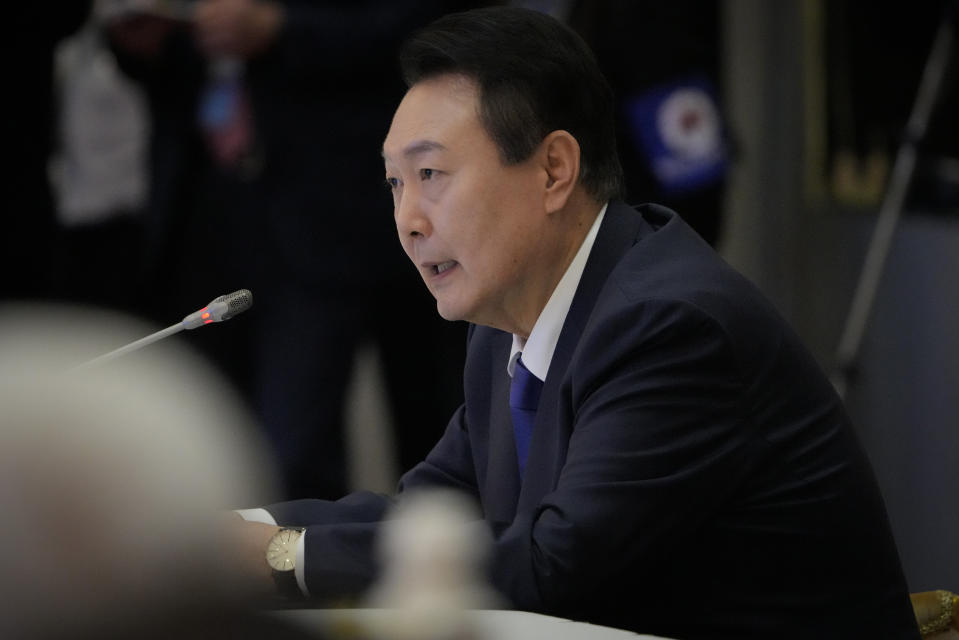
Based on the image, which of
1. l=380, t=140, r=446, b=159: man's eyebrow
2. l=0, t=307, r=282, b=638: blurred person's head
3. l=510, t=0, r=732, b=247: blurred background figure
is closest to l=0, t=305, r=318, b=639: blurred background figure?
l=0, t=307, r=282, b=638: blurred person's head

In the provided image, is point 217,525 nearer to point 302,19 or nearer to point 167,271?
point 302,19

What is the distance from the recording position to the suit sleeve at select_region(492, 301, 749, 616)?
1.52m

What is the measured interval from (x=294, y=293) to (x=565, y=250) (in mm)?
1536

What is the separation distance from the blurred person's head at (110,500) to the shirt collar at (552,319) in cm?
114

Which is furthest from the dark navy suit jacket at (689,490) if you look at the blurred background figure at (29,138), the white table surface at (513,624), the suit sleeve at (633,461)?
the blurred background figure at (29,138)

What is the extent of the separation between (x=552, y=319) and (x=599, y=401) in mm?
255

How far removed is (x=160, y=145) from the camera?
3469mm

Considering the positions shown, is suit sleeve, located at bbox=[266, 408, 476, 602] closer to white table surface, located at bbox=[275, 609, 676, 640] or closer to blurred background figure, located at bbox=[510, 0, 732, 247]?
white table surface, located at bbox=[275, 609, 676, 640]

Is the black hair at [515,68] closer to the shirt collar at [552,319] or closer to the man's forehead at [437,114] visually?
the man's forehead at [437,114]

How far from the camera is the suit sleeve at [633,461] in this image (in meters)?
1.52

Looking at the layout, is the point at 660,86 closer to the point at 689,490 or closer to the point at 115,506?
the point at 689,490

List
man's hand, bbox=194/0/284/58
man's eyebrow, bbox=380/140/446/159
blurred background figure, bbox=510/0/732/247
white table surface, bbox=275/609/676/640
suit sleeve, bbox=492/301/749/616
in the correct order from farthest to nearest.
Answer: man's hand, bbox=194/0/284/58 < blurred background figure, bbox=510/0/732/247 < man's eyebrow, bbox=380/140/446/159 < suit sleeve, bbox=492/301/749/616 < white table surface, bbox=275/609/676/640

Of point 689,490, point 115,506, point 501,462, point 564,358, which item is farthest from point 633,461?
point 115,506

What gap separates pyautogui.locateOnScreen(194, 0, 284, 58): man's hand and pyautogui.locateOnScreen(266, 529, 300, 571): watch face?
5.76 ft
